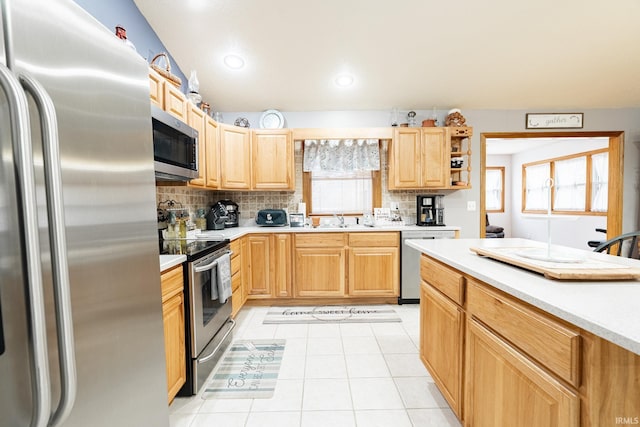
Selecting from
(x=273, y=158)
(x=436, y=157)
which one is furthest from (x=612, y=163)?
(x=273, y=158)

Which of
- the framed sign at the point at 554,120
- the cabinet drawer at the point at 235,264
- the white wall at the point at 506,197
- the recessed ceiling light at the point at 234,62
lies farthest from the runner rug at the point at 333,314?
the white wall at the point at 506,197

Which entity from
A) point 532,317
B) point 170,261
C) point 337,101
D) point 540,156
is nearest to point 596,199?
point 540,156

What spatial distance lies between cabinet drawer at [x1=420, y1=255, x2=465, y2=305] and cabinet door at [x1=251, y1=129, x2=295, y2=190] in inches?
80.4

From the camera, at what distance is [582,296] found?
0.82 meters

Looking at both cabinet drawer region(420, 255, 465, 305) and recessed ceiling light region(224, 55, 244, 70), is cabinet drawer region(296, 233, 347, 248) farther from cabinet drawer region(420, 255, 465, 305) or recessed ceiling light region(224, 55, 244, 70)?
recessed ceiling light region(224, 55, 244, 70)

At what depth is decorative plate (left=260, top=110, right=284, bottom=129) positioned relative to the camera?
3506 millimetres

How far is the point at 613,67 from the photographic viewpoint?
2.91m

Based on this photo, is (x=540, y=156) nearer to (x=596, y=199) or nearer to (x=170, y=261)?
(x=596, y=199)

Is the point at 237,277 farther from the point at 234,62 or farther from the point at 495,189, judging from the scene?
the point at 495,189

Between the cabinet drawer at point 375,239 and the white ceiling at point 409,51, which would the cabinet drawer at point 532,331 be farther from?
the white ceiling at point 409,51

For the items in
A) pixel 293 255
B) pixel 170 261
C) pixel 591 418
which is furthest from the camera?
pixel 293 255

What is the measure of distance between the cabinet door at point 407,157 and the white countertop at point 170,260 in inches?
102

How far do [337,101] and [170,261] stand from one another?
276cm

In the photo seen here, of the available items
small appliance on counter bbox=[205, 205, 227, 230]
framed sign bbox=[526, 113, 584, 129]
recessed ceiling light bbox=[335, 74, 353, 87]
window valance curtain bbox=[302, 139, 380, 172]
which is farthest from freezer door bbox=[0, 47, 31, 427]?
framed sign bbox=[526, 113, 584, 129]
